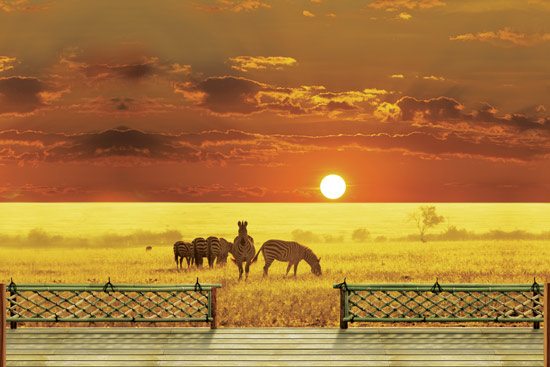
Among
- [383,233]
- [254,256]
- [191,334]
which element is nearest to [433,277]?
[254,256]

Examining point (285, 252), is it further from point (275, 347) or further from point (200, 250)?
point (275, 347)

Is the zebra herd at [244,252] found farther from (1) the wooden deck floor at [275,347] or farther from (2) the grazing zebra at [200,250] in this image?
(1) the wooden deck floor at [275,347]

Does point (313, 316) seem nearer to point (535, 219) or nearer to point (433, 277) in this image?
point (433, 277)

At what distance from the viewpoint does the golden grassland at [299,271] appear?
90.0 ft

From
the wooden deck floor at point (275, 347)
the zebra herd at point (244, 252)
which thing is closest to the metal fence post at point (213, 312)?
the wooden deck floor at point (275, 347)

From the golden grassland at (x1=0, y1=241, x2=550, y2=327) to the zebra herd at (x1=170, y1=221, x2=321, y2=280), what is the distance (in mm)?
706

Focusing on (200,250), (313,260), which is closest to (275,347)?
(313,260)

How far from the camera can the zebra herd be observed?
123 feet

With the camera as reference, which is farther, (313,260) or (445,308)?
(313,260)

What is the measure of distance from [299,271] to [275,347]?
80.1 feet

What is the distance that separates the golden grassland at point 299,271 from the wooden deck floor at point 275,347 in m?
5.37

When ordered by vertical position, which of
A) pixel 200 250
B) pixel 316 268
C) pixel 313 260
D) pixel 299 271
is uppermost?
pixel 200 250

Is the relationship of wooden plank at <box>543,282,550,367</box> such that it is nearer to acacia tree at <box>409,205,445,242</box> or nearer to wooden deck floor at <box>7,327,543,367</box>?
wooden deck floor at <box>7,327,543,367</box>

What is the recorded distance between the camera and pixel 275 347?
1823 cm
